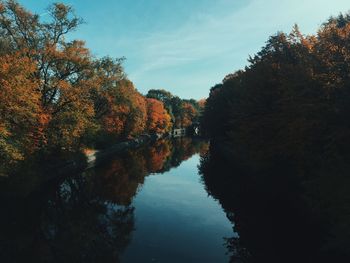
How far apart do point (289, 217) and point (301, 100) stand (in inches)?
335

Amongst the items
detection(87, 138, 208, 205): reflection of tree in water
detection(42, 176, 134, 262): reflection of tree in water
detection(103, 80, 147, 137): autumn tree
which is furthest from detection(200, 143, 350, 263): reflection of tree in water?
detection(103, 80, 147, 137): autumn tree

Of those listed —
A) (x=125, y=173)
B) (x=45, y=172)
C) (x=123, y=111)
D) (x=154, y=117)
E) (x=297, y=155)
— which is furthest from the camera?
(x=154, y=117)

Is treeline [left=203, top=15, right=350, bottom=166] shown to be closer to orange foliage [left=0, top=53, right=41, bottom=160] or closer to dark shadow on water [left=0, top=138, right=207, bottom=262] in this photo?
dark shadow on water [left=0, top=138, right=207, bottom=262]

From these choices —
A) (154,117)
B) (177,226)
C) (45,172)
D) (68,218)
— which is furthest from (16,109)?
(154,117)

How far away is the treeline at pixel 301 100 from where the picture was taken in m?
24.1

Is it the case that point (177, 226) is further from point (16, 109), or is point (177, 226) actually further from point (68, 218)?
point (16, 109)

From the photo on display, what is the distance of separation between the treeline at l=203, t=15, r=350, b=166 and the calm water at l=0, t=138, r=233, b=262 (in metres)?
7.36

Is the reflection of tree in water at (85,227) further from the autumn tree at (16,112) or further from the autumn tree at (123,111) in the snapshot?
the autumn tree at (123,111)

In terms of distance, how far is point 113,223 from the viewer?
26.2 metres

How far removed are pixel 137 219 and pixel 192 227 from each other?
429 cm

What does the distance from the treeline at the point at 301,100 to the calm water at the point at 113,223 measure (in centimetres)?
736

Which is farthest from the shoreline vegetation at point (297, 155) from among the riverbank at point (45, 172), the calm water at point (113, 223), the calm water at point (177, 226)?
the riverbank at point (45, 172)

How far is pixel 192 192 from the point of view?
127ft

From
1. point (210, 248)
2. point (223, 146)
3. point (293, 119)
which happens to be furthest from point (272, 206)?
point (223, 146)
